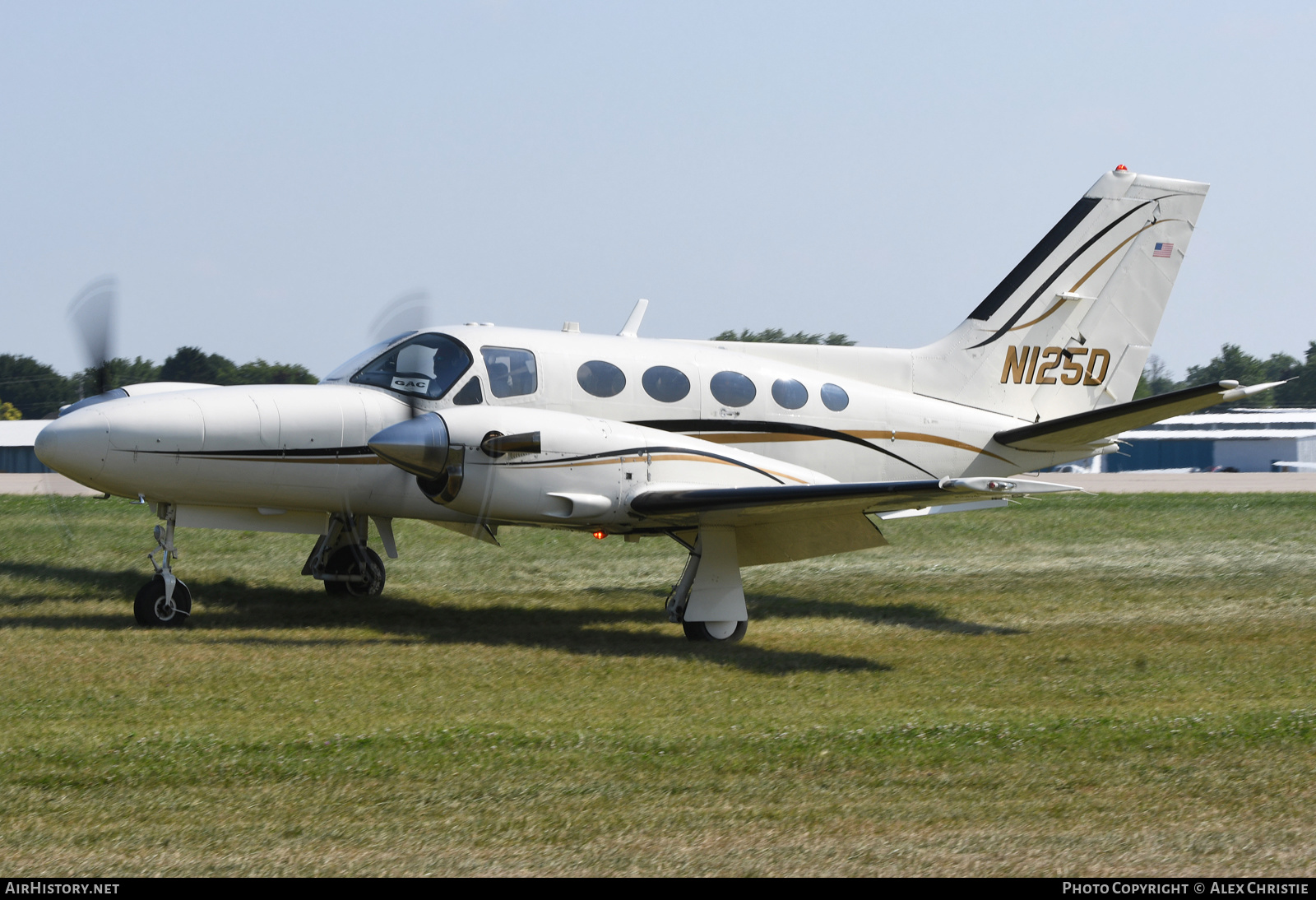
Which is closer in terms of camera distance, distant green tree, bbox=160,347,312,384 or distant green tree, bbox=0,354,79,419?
distant green tree, bbox=160,347,312,384

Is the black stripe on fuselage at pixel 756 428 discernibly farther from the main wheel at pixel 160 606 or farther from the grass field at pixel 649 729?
the main wheel at pixel 160 606

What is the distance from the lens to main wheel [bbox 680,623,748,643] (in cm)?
1145

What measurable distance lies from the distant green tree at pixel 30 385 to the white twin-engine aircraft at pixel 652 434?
299 feet

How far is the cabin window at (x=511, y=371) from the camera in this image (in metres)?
11.8

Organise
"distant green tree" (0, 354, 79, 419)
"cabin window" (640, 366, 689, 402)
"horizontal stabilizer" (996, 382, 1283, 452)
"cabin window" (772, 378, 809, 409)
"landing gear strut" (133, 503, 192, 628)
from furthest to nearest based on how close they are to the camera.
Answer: "distant green tree" (0, 354, 79, 419)
"cabin window" (772, 378, 809, 409)
"cabin window" (640, 366, 689, 402)
"landing gear strut" (133, 503, 192, 628)
"horizontal stabilizer" (996, 382, 1283, 452)

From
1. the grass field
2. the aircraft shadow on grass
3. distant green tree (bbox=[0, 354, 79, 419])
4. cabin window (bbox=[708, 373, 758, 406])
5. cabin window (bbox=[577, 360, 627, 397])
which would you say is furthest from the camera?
distant green tree (bbox=[0, 354, 79, 419])

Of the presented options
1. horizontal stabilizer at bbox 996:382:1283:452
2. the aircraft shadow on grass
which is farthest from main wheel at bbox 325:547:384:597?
horizontal stabilizer at bbox 996:382:1283:452

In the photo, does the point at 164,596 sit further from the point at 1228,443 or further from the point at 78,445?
the point at 1228,443

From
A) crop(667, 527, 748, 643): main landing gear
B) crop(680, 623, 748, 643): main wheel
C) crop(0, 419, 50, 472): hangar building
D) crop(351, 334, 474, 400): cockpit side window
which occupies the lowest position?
crop(0, 419, 50, 472): hangar building

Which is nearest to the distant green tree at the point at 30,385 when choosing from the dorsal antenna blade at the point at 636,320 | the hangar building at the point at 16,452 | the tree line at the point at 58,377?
the tree line at the point at 58,377

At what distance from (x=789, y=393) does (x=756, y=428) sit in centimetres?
62

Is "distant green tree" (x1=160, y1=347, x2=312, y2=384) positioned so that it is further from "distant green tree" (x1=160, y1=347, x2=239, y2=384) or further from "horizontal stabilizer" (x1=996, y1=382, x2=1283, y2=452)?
"horizontal stabilizer" (x1=996, y1=382, x2=1283, y2=452)

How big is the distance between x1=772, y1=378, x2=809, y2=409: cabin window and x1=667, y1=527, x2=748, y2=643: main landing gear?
2.21 m

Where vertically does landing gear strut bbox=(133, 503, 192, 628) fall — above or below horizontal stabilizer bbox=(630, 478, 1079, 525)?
below
